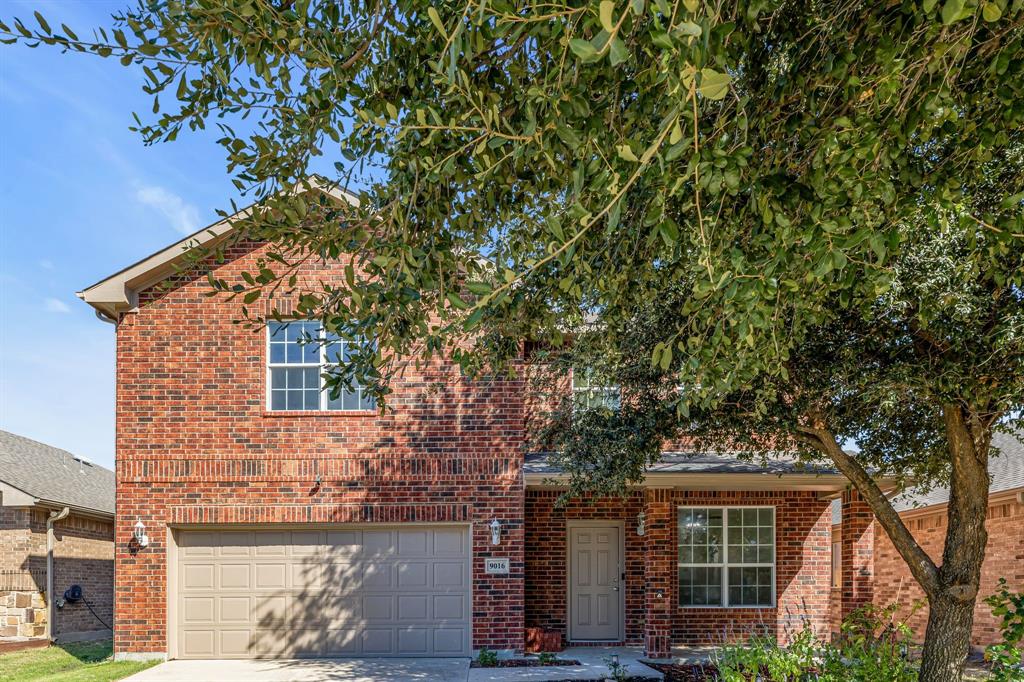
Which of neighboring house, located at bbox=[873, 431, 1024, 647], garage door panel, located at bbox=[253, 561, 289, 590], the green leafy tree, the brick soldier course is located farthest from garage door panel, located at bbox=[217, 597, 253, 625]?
neighboring house, located at bbox=[873, 431, 1024, 647]

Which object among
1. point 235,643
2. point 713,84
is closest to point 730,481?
point 235,643

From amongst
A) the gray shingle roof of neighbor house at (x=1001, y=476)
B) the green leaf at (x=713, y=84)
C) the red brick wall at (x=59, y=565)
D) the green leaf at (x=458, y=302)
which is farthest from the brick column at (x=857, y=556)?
the red brick wall at (x=59, y=565)

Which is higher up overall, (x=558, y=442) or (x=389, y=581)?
(x=558, y=442)

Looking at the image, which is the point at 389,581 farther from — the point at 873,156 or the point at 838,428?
the point at 873,156

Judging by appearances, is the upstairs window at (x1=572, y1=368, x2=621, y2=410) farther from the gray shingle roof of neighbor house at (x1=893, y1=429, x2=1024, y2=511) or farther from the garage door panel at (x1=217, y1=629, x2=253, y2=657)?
the garage door panel at (x1=217, y1=629, x2=253, y2=657)

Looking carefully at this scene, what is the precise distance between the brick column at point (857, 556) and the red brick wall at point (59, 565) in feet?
49.2

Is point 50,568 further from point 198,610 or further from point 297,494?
point 297,494

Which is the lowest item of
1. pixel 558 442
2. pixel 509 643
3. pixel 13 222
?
pixel 509 643

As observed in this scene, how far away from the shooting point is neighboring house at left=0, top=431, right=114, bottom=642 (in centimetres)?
1491

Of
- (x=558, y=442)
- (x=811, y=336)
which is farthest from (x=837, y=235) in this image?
(x=558, y=442)

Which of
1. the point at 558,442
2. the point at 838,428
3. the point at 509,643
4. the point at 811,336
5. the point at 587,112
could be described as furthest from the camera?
the point at 509,643

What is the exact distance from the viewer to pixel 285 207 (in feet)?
12.8

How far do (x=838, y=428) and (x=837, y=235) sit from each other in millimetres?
6263

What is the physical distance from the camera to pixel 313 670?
10.9 m
